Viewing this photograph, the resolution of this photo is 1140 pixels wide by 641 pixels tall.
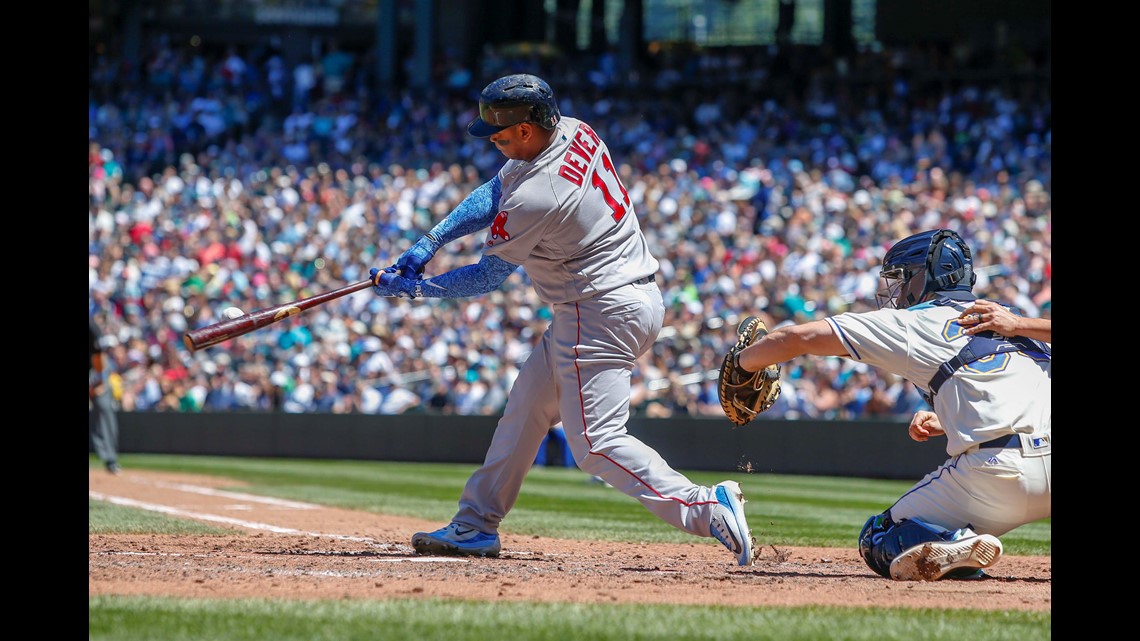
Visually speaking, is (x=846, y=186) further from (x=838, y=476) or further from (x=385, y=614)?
(x=385, y=614)

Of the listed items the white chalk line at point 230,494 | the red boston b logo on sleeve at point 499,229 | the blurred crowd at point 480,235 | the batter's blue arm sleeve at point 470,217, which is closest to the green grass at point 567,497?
the white chalk line at point 230,494

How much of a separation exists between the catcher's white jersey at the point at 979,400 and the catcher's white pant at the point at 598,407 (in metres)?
0.90

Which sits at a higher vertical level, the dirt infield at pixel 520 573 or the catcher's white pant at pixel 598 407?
the catcher's white pant at pixel 598 407

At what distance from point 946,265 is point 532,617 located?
7.39 ft

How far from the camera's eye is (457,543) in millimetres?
5891

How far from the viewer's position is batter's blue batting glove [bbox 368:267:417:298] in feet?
18.4

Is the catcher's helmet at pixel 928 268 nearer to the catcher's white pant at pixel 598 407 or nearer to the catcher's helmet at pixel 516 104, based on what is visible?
the catcher's white pant at pixel 598 407

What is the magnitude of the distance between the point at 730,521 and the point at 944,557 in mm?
811

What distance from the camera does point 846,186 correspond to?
69.2ft

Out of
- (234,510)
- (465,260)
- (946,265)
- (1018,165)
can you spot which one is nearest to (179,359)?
(465,260)

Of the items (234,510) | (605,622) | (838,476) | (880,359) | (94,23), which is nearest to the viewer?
(605,622)

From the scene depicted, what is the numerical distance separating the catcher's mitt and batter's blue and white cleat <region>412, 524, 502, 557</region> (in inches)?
50.1

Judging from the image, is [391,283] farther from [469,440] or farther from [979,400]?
[469,440]

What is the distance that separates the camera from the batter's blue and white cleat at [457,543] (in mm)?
5883
